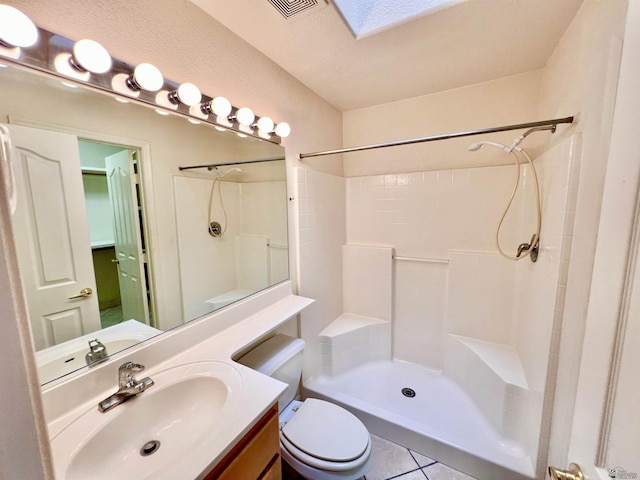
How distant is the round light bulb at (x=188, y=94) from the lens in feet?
3.48

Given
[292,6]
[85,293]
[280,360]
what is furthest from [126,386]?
[292,6]

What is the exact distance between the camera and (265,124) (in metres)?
1.46

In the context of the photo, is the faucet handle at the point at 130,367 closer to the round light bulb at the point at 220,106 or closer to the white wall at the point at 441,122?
the round light bulb at the point at 220,106

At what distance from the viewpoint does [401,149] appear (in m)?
2.18

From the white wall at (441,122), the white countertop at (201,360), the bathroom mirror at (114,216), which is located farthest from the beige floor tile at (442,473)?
the white wall at (441,122)

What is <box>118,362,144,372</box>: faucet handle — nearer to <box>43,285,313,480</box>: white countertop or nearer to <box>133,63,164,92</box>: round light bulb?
<box>43,285,313,480</box>: white countertop

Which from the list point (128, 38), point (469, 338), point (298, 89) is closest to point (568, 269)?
point (469, 338)

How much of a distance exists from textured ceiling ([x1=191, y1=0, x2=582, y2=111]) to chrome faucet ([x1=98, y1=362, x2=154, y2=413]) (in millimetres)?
1488

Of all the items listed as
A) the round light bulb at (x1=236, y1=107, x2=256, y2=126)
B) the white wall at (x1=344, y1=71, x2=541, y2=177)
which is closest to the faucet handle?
the round light bulb at (x1=236, y1=107, x2=256, y2=126)

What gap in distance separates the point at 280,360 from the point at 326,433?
409 millimetres

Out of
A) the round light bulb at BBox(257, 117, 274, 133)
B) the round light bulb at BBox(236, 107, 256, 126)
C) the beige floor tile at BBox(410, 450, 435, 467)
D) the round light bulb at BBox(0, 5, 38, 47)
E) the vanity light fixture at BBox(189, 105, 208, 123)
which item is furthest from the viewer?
the beige floor tile at BBox(410, 450, 435, 467)

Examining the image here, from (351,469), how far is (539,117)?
2324 mm

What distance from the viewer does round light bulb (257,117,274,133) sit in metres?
1.44

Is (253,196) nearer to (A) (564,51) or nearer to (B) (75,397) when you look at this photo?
(B) (75,397)
